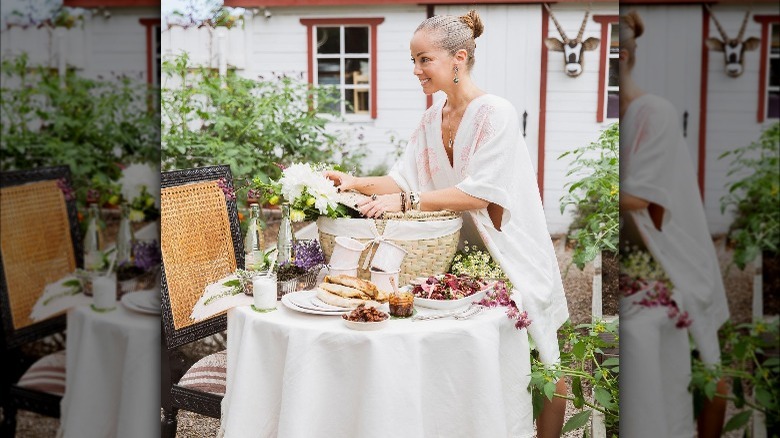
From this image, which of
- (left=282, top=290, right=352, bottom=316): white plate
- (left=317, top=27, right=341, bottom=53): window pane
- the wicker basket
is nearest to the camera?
(left=282, top=290, right=352, bottom=316): white plate

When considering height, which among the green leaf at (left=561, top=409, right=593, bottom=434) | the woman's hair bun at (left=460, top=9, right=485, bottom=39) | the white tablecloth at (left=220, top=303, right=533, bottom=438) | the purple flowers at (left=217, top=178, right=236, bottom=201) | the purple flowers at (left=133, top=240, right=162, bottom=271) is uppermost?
the woman's hair bun at (left=460, top=9, right=485, bottom=39)

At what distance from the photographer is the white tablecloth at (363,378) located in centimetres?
188

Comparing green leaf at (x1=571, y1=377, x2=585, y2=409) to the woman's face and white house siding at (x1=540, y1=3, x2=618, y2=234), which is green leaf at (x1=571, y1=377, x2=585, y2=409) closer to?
the woman's face

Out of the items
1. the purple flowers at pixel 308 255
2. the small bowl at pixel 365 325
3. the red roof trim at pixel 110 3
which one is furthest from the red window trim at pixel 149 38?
the purple flowers at pixel 308 255

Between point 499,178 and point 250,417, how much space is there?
948 mm

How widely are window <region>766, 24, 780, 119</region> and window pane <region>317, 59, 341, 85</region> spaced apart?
636 centimetres

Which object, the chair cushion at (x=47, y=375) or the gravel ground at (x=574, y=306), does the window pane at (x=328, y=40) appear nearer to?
the gravel ground at (x=574, y=306)

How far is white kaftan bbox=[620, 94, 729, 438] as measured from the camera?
1.09 metres

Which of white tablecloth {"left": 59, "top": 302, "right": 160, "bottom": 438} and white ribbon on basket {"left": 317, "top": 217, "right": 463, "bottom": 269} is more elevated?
white ribbon on basket {"left": 317, "top": 217, "right": 463, "bottom": 269}

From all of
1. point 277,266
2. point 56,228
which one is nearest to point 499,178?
point 277,266

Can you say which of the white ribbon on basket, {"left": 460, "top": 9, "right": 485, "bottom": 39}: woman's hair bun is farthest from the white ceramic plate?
{"left": 460, "top": 9, "right": 485, "bottom": 39}: woman's hair bun

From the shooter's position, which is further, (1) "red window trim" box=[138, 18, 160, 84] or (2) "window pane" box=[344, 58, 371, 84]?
(2) "window pane" box=[344, 58, 371, 84]

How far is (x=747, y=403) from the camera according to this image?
3.58 ft

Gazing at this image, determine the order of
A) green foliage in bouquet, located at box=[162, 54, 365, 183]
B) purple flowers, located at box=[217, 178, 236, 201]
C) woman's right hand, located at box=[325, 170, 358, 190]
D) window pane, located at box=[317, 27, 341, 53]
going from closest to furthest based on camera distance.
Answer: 1. woman's right hand, located at box=[325, 170, 358, 190]
2. purple flowers, located at box=[217, 178, 236, 201]
3. green foliage in bouquet, located at box=[162, 54, 365, 183]
4. window pane, located at box=[317, 27, 341, 53]
